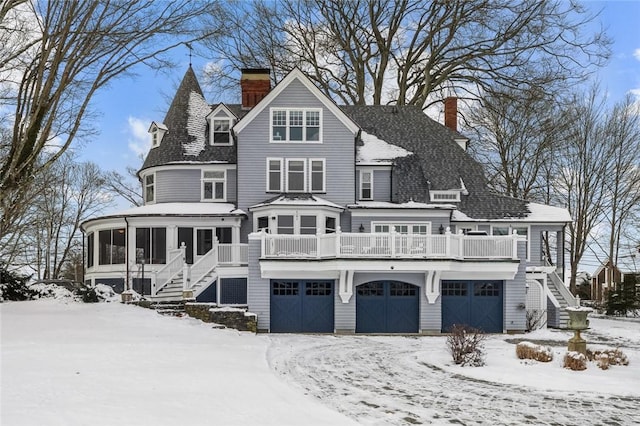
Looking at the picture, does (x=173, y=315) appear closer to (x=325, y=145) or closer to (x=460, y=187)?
(x=325, y=145)

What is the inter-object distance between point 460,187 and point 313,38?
16.7m

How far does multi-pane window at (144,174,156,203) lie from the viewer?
33.3 metres

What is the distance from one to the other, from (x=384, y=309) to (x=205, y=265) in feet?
24.3

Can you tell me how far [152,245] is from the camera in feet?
101

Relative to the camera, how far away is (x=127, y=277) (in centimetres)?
3033

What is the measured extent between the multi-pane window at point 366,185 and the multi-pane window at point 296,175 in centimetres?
282

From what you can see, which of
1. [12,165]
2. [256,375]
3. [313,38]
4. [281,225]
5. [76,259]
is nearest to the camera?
[256,375]

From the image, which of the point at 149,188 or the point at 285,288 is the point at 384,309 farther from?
the point at 149,188

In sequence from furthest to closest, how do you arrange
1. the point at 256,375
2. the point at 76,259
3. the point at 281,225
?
1. the point at 76,259
2. the point at 281,225
3. the point at 256,375

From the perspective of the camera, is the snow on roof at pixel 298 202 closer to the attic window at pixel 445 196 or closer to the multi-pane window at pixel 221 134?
the multi-pane window at pixel 221 134

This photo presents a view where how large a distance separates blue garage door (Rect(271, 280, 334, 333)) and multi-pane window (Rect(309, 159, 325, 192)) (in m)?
5.62

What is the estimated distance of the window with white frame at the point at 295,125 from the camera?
30.8 meters

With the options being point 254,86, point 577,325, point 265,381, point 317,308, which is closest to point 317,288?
point 317,308

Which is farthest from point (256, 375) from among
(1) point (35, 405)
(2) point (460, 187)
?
(2) point (460, 187)
